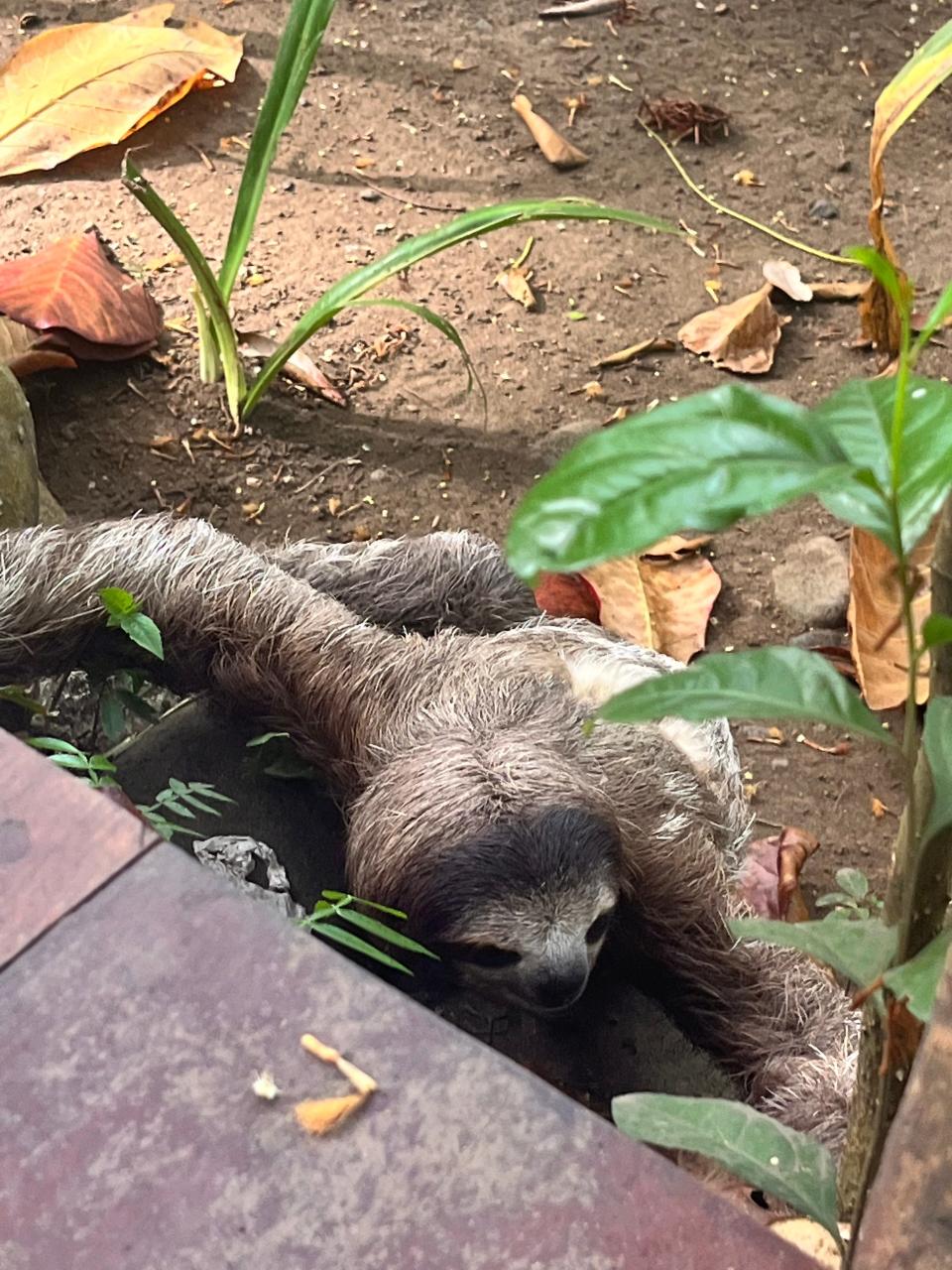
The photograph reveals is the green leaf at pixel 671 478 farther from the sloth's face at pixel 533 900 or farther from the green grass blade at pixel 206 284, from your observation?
the green grass blade at pixel 206 284

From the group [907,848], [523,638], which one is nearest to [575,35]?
[523,638]

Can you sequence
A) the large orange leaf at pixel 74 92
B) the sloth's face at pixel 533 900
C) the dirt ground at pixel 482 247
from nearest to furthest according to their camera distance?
the sloth's face at pixel 533 900 < the dirt ground at pixel 482 247 < the large orange leaf at pixel 74 92

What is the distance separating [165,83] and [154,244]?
51cm

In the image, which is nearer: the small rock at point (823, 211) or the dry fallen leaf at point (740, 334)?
the dry fallen leaf at point (740, 334)

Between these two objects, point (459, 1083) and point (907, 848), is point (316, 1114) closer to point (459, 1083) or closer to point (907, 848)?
point (459, 1083)

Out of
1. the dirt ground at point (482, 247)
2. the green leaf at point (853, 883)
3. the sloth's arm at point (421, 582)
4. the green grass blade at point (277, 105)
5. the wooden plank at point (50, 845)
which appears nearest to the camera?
the wooden plank at point (50, 845)

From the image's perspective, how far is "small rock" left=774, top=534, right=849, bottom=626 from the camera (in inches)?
121

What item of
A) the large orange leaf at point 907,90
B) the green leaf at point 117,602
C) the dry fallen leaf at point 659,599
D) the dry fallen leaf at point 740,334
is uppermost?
the large orange leaf at point 907,90

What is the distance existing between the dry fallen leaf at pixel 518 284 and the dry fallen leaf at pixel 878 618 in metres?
1.25

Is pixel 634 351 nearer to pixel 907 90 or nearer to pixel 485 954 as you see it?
pixel 907 90

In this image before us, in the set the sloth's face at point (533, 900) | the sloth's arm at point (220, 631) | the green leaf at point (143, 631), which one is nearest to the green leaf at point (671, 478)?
the sloth's face at point (533, 900)

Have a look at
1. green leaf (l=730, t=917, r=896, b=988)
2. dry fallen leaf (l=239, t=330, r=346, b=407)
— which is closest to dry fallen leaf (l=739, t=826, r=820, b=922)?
green leaf (l=730, t=917, r=896, b=988)

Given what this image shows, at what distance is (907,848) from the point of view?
0.88m

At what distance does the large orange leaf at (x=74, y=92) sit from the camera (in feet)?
12.5
